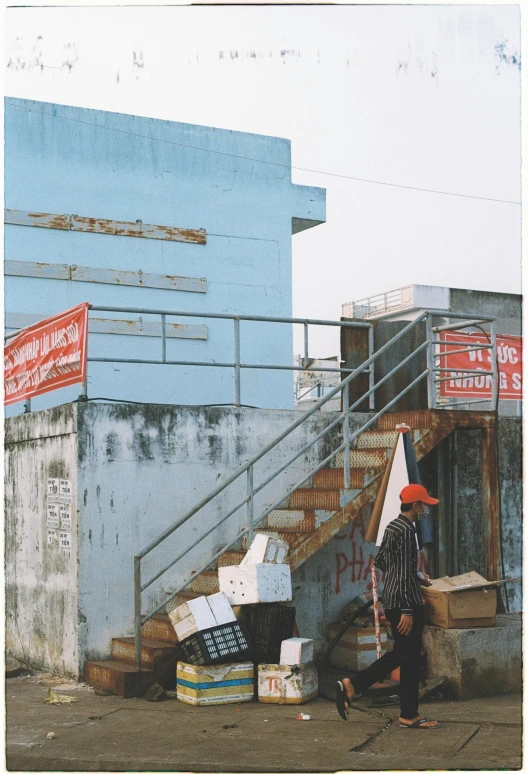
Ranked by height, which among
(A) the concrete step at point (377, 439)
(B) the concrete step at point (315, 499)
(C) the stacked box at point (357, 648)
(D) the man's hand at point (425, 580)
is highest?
(A) the concrete step at point (377, 439)

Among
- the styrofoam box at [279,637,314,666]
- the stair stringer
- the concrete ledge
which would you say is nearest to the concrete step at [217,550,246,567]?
the stair stringer

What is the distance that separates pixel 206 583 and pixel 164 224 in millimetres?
9575

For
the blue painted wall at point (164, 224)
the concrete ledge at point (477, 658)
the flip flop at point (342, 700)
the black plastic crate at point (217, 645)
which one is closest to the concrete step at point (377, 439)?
→ the concrete ledge at point (477, 658)

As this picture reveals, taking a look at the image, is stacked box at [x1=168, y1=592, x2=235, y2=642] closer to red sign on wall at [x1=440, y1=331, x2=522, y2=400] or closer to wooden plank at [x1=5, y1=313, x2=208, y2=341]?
red sign on wall at [x1=440, y1=331, x2=522, y2=400]

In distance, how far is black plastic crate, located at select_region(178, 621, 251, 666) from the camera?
9031 millimetres

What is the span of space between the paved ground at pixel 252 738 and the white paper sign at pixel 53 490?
2.38 m

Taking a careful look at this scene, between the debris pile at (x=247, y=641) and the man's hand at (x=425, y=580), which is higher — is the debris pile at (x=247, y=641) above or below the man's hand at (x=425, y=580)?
below

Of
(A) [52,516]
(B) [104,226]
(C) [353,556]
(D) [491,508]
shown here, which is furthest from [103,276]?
(D) [491,508]

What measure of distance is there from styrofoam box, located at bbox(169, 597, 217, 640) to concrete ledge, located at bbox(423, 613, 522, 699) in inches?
80.5

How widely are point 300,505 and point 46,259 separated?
8320 mm

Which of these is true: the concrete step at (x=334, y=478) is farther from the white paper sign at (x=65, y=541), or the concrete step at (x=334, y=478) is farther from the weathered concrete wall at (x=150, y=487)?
the white paper sign at (x=65, y=541)

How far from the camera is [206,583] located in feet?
34.4

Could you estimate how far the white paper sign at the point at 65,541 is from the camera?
1053 centimetres

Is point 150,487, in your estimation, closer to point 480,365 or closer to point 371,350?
point 371,350
